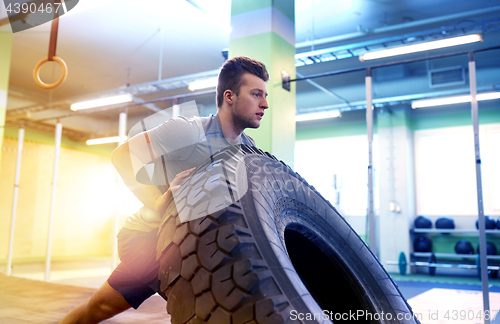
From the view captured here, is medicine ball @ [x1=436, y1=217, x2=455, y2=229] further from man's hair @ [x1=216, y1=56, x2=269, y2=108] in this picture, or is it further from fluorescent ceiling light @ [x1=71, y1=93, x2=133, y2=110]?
man's hair @ [x1=216, y1=56, x2=269, y2=108]

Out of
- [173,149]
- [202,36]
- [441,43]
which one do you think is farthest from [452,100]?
[173,149]

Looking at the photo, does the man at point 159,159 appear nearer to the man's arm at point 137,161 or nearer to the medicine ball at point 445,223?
the man's arm at point 137,161

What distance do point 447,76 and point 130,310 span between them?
6.11m

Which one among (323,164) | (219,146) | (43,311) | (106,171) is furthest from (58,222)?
(219,146)

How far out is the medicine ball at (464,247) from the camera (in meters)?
7.24

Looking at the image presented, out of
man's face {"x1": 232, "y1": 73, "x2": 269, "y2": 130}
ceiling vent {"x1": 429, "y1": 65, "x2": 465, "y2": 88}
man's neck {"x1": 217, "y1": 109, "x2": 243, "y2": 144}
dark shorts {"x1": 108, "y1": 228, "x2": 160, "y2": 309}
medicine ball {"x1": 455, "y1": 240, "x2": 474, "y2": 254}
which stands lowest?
medicine ball {"x1": 455, "y1": 240, "x2": 474, "y2": 254}

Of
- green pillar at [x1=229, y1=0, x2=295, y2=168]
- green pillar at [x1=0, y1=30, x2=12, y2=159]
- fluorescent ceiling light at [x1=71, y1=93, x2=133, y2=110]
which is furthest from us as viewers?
fluorescent ceiling light at [x1=71, y1=93, x2=133, y2=110]

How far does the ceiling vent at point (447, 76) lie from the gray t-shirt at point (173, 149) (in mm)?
6403

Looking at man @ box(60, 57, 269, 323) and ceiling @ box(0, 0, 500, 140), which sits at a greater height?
ceiling @ box(0, 0, 500, 140)

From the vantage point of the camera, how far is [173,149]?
101 cm

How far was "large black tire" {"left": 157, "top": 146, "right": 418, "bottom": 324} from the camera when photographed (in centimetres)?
59

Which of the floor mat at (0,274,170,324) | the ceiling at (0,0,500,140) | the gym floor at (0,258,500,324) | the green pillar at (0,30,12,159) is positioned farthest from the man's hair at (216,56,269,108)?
the green pillar at (0,30,12,159)

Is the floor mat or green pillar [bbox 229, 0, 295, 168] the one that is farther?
green pillar [bbox 229, 0, 295, 168]

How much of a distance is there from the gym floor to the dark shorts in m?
1.12
